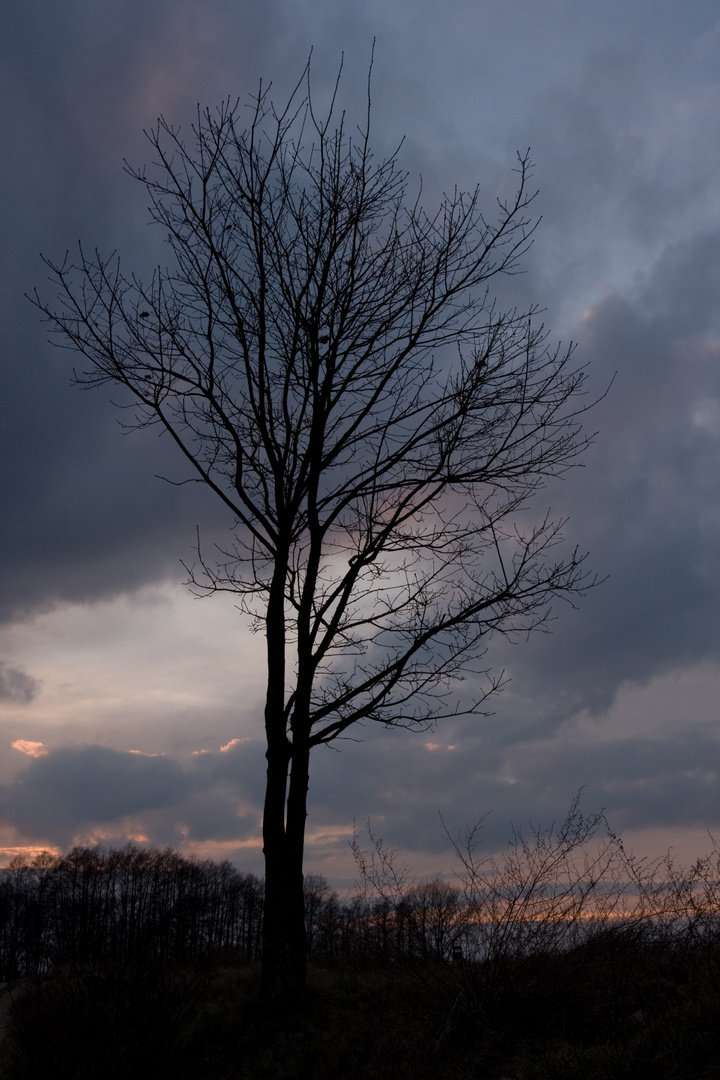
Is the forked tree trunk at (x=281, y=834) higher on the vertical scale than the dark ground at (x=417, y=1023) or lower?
higher

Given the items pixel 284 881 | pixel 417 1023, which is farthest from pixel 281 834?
pixel 417 1023

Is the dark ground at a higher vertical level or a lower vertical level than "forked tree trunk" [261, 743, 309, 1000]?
lower

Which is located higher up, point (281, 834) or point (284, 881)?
point (281, 834)

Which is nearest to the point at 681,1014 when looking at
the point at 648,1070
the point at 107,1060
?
the point at 648,1070

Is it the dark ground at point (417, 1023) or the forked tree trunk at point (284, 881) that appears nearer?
the dark ground at point (417, 1023)

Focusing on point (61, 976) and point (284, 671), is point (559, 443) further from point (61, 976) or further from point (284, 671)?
point (61, 976)

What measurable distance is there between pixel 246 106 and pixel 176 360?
2.96 m

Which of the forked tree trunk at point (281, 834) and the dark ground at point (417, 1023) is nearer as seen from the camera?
the dark ground at point (417, 1023)

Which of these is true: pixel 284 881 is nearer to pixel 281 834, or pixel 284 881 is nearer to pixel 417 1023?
pixel 281 834

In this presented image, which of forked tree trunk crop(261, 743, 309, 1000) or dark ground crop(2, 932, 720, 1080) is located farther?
forked tree trunk crop(261, 743, 309, 1000)

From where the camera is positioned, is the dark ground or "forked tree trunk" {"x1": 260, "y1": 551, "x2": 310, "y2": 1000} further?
"forked tree trunk" {"x1": 260, "y1": 551, "x2": 310, "y2": 1000}

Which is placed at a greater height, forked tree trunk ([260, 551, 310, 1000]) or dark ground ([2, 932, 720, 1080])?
forked tree trunk ([260, 551, 310, 1000])

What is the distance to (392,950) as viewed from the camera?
7.21 meters

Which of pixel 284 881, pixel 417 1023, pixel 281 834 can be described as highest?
pixel 281 834
